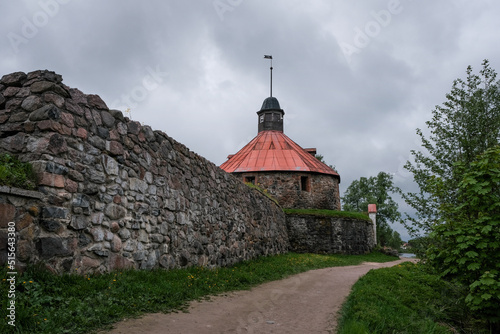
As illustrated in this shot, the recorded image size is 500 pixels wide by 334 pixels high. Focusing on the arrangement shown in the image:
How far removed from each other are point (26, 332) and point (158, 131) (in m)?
4.71

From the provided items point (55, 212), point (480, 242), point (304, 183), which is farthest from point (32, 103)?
point (304, 183)

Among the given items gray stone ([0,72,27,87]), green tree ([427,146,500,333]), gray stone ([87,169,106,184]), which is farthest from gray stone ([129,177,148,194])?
green tree ([427,146,500,333])

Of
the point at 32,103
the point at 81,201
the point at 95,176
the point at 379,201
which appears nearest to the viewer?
the point at 32,103

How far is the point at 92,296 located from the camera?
443 centimetres

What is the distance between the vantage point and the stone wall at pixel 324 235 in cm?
2081

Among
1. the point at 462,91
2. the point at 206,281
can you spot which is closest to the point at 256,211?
the point at 206,281

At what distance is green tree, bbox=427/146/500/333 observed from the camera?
580 cm

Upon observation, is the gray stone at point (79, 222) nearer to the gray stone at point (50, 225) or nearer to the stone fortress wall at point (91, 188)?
the stone fortress wall at point (91, 188)

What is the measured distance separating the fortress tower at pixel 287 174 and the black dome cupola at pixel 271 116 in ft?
8.03

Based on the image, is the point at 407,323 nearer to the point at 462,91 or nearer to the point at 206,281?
the point at 206,281

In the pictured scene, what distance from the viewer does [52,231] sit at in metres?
4.68

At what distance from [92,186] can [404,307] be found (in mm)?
5789

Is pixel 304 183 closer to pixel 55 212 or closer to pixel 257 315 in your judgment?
pixel 257 315

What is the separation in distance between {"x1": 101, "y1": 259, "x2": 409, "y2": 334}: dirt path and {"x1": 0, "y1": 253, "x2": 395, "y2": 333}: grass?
0.23 metres
